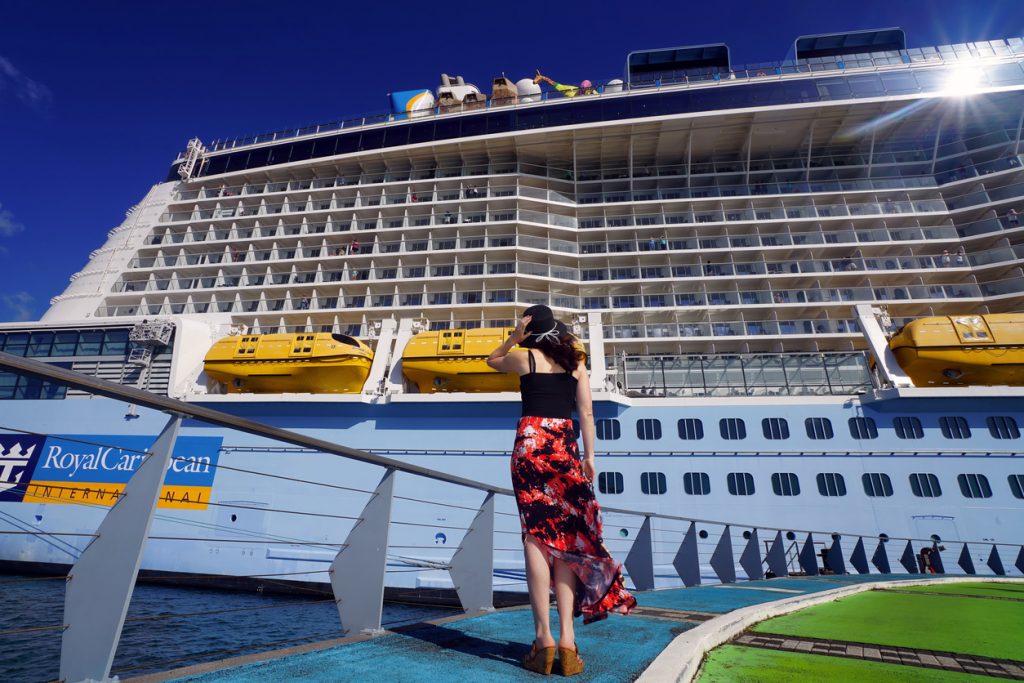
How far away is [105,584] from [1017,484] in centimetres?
1563

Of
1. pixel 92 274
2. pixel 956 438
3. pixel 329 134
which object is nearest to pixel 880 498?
pixel 956 438

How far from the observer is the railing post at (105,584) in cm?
164

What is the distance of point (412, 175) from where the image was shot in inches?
886

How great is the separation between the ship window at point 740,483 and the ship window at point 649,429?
5.97 feet

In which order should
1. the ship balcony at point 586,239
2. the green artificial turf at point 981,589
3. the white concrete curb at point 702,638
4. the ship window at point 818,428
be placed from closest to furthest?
the white concrete curb at point 702,638
the green artificial turf at point 981,589
the ship window at point 818,428
the ship balcony at point 586,239

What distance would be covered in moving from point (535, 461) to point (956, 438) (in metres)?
13.4

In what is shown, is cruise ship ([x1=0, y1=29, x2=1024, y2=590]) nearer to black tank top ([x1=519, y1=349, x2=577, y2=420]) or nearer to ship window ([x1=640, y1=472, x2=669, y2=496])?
ship window ([x1=640, y1=472, x2=669, y2=496])

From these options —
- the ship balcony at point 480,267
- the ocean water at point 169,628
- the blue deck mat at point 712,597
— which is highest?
the ship balcony at point 480,267

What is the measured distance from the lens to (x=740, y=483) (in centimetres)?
1099

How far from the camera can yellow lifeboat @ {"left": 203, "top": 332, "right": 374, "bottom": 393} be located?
1272 cm

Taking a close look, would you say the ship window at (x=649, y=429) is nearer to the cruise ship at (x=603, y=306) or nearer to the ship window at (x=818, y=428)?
the cruise ship at (x=603, y=306)

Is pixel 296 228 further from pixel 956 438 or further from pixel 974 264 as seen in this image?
pixel 974 264

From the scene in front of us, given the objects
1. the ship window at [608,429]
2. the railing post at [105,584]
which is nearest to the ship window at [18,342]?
the ship window at [608,429]

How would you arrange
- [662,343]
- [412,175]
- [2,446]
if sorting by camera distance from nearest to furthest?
[2,446] → [662,343] → [412,175]
